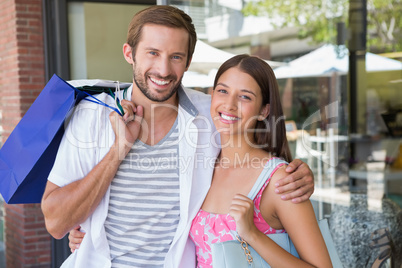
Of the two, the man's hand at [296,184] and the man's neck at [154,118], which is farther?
the man's neck at [154,118]

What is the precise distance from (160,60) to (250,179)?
2.06 feet

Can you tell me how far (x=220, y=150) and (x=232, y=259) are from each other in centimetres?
65

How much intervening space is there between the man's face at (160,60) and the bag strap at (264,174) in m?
0.52

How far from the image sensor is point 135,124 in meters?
2.11

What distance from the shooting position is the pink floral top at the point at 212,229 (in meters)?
2.00

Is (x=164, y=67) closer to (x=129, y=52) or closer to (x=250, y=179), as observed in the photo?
(x=129, y=52)

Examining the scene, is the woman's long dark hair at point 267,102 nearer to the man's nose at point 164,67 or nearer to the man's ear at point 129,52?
the man's nose at point 164,67

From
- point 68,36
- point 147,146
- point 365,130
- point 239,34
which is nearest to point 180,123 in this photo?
point 147,146

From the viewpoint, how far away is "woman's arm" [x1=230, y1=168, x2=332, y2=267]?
1.87m

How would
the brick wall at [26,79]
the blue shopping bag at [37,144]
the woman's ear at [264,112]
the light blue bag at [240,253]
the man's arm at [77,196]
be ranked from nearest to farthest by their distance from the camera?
1. the light blue bag at [240,253]
2. the man's arm at [77,196]
3. the blue shopping bag at [37,144]
4. the woman's ear at [264,112]
5. the brick wall at [26,79]

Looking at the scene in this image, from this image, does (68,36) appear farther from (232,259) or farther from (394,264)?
(232,259)

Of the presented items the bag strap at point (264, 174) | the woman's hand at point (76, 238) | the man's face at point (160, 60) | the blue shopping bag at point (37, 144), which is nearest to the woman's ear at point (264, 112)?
the bag strap at point (264, 174)

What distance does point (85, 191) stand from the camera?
1994 mm

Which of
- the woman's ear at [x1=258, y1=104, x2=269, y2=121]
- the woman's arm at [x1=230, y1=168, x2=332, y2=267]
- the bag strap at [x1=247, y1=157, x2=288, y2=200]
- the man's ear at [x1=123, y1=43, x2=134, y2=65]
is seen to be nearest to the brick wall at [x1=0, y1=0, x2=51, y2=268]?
the man's ear at [x1=123, y1=43, x2=134, y2=65]
